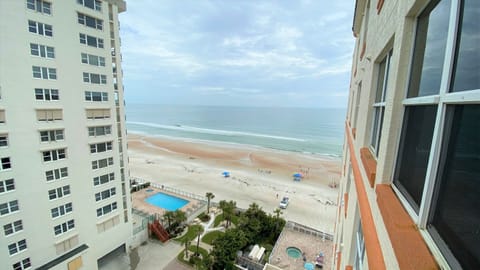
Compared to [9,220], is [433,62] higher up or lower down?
higher up

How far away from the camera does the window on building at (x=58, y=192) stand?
1248 centimetres

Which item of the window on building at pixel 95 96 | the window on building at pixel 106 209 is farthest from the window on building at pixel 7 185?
the window on building at pixel 95 96

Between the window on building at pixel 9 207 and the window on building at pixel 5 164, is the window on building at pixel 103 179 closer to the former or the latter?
the window on building at pixel 9 207

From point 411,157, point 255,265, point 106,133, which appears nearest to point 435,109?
point 411,157

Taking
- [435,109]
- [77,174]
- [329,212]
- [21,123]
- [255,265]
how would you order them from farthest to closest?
[329,212] → [255,265] → [77,174] → [21,123] → [435,109]

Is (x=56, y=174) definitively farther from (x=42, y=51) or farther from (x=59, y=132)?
(x=42, y=51)

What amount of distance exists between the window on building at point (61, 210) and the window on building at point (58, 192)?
687 millimetres

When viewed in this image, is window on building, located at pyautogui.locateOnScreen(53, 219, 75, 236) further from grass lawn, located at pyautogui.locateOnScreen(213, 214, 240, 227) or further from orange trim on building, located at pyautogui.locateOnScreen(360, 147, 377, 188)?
orange trim on building, located at pyautogui.locateOnScreen(360, 147, 377, 188)

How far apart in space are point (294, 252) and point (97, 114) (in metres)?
18.6

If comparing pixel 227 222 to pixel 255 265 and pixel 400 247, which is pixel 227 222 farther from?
pixel 400 247

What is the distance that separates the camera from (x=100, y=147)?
47.5ft

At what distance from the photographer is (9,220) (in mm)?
11039

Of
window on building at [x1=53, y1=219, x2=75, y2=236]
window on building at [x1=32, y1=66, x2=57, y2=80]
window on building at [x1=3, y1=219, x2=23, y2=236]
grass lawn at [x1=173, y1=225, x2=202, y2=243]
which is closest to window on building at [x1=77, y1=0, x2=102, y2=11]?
window on building at [x1=32, y1=66, x2=57, y2=80]

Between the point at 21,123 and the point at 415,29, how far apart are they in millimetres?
15644
